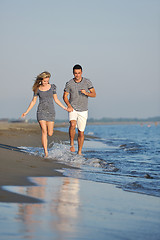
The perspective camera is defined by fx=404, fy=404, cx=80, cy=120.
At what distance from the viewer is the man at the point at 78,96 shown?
31.7 feet

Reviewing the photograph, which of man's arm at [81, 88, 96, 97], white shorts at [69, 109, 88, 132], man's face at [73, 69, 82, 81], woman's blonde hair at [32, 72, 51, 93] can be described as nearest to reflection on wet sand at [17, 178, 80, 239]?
woman's blonde hair at [32, 72, 51, 93]

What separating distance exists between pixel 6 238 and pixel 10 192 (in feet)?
4.87

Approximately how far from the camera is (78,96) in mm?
9781

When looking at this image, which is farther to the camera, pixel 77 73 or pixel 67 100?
pixel 67 100

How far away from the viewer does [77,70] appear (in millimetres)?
9516

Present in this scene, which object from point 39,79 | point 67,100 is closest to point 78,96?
point 67,100

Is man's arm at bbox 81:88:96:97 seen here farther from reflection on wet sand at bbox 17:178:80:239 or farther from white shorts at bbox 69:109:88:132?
reflection on wet sand at bbox 17:178:80:239

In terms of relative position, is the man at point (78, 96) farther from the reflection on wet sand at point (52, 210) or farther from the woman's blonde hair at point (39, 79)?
the reflection on wet sand at point (52, 210)

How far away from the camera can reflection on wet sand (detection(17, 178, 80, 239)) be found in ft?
9.59

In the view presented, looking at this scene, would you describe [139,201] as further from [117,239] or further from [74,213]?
[117,239]

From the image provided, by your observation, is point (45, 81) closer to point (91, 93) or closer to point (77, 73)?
point (77, 73)

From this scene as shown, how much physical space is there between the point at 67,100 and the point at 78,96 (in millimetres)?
295

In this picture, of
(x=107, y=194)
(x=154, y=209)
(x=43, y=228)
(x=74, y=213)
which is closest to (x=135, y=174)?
(x=107, y=194)

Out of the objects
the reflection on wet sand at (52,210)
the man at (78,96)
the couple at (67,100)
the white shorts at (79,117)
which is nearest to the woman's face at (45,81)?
the couple at (67,100)
